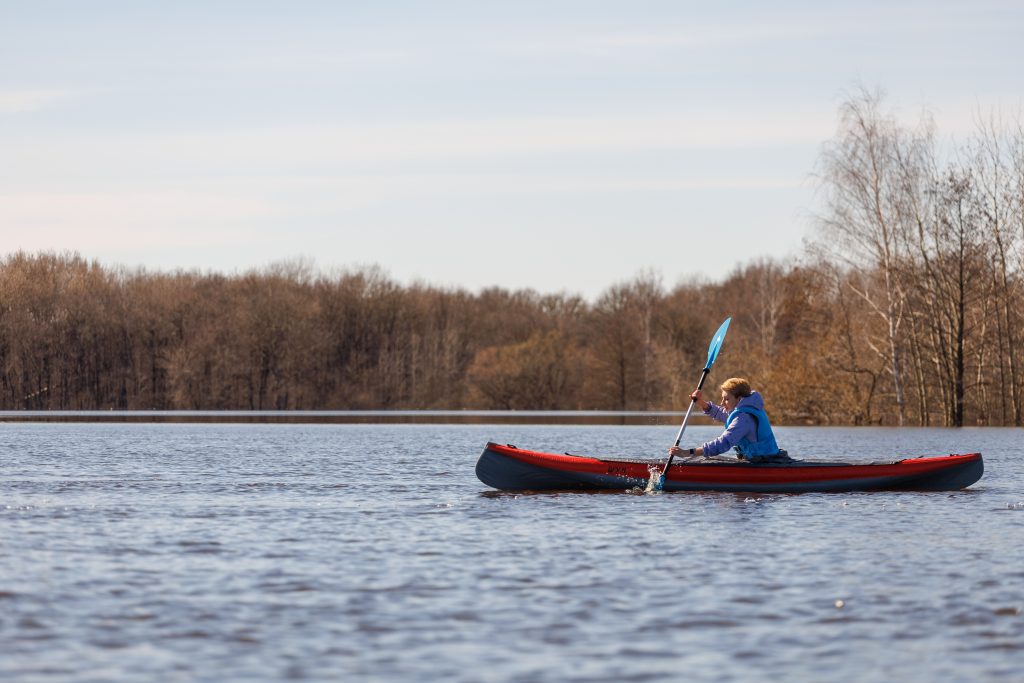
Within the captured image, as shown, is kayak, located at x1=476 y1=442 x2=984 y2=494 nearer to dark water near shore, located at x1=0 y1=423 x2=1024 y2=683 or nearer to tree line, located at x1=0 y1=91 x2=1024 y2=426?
dark water near shore, located at x1=0 y1=423 x2=1024 y2=683

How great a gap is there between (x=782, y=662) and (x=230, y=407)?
8069cm

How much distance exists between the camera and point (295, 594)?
467 inches

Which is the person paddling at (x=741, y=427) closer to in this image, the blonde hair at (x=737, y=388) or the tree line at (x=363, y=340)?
the blonde hair at (x=737, y=388)

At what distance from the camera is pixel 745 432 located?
20641mm

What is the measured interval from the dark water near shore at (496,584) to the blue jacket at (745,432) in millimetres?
756

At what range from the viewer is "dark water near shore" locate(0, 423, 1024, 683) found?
9.30m

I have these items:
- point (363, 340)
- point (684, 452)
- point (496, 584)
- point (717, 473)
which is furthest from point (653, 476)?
point (363, 340)

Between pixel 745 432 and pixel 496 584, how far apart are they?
8.94m

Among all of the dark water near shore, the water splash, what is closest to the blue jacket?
the dark water near shore

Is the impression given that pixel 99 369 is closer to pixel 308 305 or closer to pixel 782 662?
pixel 308 305

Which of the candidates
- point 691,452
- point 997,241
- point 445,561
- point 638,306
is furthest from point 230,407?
point 445,561

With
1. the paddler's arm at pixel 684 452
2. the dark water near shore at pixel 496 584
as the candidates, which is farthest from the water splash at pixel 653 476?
the paddler's arm at pixel 684 452

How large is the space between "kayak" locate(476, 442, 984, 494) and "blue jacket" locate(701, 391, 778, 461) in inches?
9.1

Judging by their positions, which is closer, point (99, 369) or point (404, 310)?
point (99, 369)
